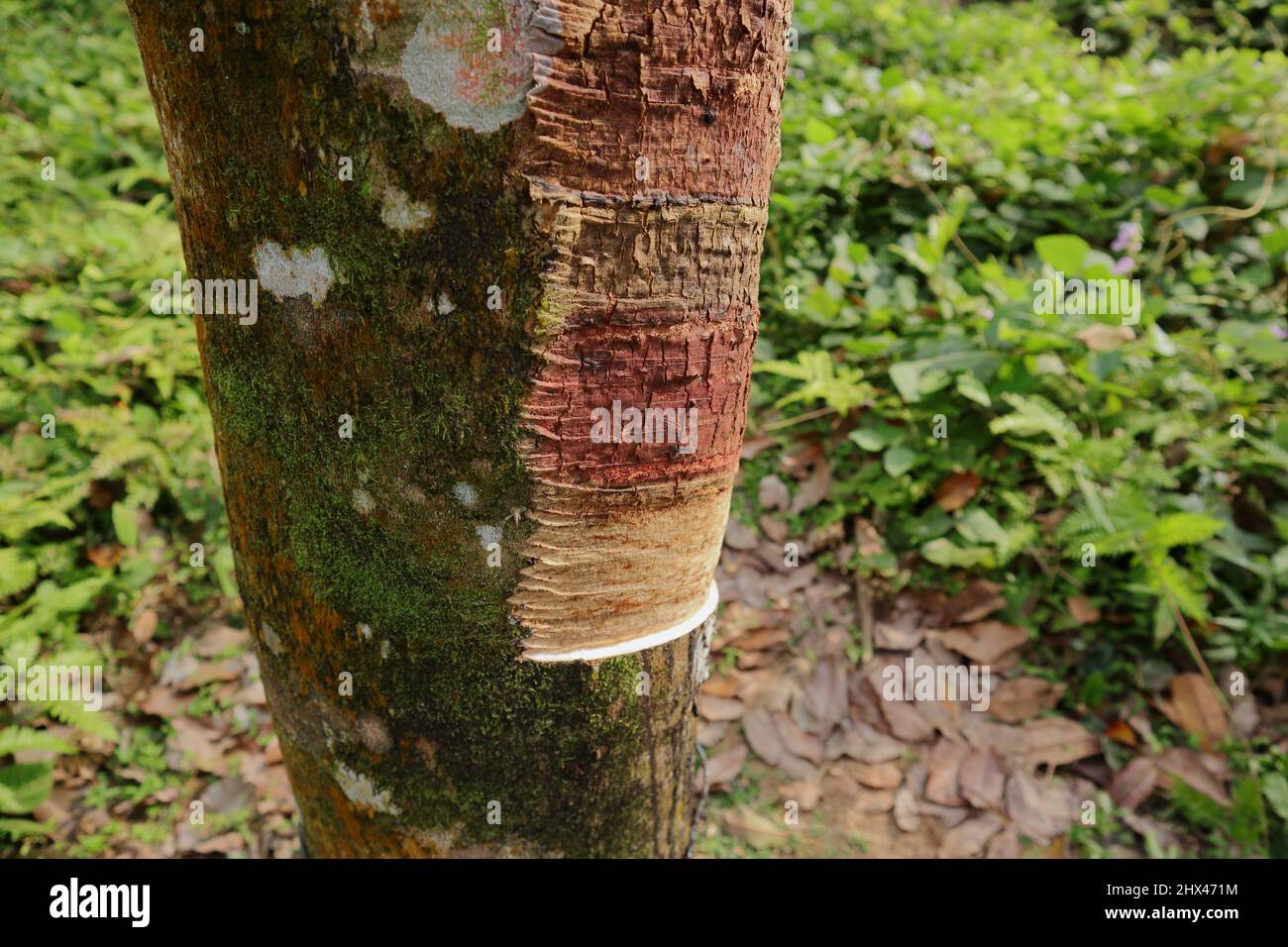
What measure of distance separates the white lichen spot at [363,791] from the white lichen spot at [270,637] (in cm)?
21

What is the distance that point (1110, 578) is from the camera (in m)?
2.72

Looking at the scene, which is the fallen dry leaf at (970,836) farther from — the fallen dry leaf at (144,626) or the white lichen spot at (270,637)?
the fallen dry leaf at (144,626)

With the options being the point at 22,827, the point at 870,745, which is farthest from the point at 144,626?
the point at 870,745

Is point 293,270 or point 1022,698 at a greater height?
point 293,270

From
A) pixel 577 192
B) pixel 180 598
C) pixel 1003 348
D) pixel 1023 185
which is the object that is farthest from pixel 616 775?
pixel 1023 185

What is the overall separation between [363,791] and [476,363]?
29.5 inches

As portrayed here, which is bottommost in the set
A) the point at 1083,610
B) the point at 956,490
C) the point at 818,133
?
the point at 1083,610

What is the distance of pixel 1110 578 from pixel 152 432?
144 inches

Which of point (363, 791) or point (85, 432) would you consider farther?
point (85, 432)

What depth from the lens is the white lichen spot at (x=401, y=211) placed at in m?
0.83

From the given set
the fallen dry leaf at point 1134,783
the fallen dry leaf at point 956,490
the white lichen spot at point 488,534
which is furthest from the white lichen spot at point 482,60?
the fallen dry leaf at point 1134,783

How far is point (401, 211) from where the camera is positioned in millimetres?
837

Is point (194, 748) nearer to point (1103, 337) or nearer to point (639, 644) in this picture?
point (639, 644)
